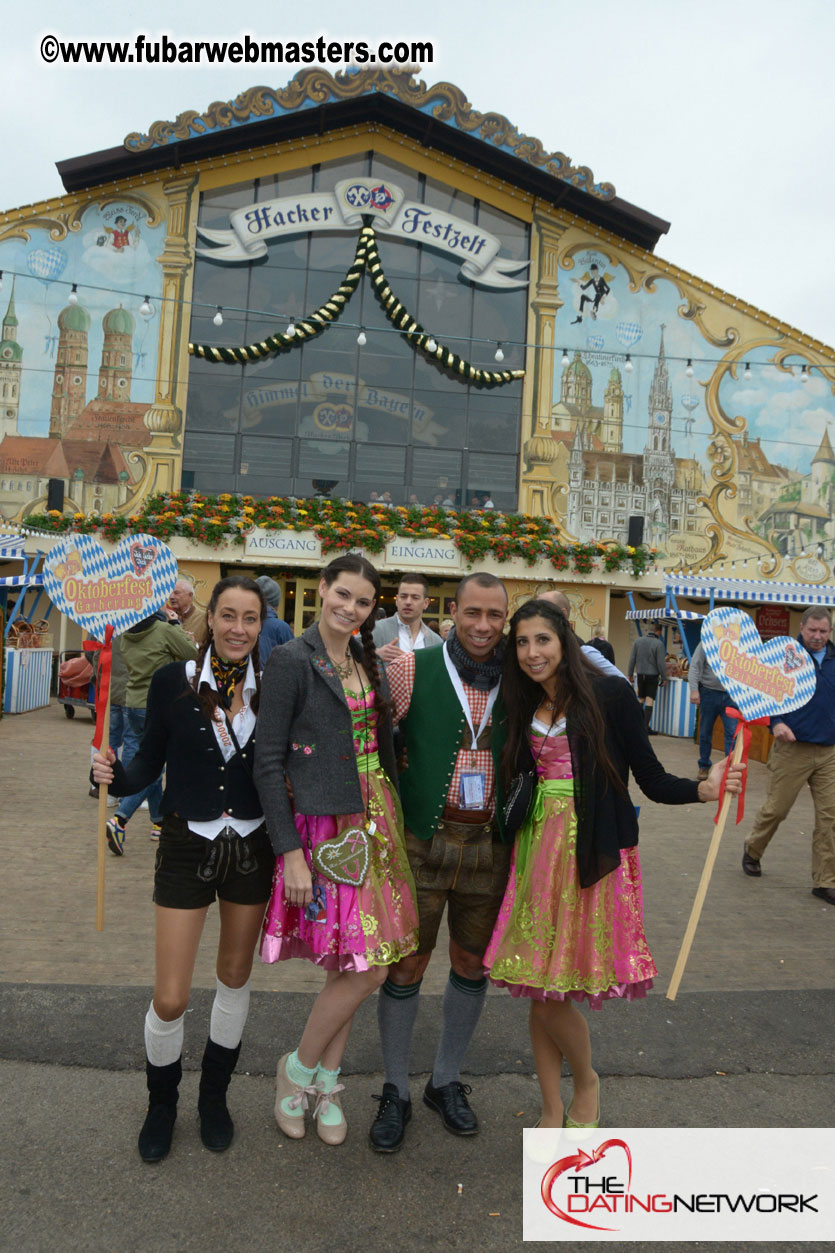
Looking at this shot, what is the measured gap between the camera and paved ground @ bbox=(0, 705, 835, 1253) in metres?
2.41

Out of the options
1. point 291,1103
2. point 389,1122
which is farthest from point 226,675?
point 389,1122

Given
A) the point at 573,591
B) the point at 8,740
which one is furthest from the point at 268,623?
the point at 573,591

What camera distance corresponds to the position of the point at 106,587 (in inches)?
130

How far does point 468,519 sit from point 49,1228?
1546 cm

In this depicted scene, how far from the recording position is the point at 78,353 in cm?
1748

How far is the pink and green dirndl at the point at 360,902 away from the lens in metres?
2.64

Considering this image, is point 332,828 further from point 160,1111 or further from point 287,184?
point 287,184

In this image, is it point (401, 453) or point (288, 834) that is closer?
point (288, 834)

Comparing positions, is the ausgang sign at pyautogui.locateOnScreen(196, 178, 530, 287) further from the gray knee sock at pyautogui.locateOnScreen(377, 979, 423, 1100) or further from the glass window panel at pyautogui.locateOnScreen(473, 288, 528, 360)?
the gray knee sock at pyautogui.locateOnScreen(377, 979, 423, 1100)

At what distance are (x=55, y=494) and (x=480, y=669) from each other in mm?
16162

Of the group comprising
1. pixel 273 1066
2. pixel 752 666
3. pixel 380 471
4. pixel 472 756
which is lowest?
pixel 273 1066

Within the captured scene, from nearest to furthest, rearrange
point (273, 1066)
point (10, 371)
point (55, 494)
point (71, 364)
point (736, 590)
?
point (273, 1066), point (736, 590), point (55, 494), point (10, 371), point (71, 364)

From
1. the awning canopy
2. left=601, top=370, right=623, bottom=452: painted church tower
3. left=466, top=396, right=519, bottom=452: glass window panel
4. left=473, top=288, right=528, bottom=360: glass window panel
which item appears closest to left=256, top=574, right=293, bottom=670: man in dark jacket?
the awning canopy

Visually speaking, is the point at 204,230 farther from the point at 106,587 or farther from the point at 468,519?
the point at 106,587
